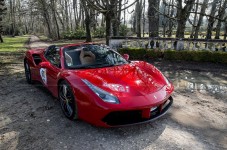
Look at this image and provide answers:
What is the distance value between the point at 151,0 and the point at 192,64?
15.7 feet

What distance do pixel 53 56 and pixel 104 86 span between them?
2005mm

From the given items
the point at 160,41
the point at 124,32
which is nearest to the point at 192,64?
the point at 160,41

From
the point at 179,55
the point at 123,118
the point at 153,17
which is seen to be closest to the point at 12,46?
the point at 153,17

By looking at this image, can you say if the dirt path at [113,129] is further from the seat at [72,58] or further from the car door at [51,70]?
the seat at [72,58]

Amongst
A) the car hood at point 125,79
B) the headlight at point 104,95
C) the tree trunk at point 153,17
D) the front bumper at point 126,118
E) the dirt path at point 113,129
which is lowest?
the dirt path at point 113,129

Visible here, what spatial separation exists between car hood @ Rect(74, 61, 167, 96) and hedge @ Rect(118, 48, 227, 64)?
5.12m

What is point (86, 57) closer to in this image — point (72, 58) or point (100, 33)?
point (72, 58)

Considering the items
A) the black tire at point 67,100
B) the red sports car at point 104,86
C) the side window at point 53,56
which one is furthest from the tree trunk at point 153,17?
the black tire at point 67,100

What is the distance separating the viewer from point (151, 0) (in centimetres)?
1156

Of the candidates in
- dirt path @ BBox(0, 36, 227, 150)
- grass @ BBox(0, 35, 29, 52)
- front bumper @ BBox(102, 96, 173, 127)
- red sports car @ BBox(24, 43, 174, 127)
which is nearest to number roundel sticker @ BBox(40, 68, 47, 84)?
red sports car @ BBox(24, 43, 174, 127)

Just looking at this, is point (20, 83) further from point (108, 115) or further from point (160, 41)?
point (160, 41)

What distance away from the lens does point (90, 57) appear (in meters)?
4.41

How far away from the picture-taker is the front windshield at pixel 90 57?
419cm

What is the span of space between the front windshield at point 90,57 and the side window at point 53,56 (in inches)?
8.5
